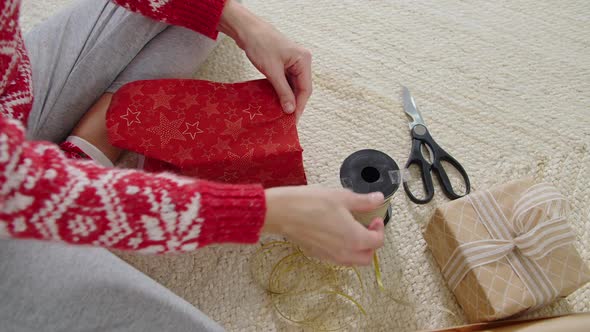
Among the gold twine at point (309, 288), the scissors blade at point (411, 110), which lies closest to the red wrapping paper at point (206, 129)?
the gold twine at point (309, 288)

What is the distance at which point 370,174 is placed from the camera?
0.69m

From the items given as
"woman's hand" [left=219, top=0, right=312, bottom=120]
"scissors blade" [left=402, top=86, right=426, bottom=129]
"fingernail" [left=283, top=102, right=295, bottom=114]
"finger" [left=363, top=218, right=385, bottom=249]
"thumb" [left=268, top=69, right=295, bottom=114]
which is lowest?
"scissors blade" [left=402, top=86, right=426, bottom=129]

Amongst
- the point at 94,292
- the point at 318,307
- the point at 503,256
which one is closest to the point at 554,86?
the point at 503,256

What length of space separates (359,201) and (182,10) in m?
0.41

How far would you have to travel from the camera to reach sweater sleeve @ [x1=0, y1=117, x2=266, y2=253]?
1.46ft

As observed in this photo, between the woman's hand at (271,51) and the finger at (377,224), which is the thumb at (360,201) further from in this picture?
the woman's hand at (271,51)

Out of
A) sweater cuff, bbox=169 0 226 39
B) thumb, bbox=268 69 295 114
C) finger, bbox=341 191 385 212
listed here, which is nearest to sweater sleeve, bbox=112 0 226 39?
sweater cuff, bbox=169 0 226 39

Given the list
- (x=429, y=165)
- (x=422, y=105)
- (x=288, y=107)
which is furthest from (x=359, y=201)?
(x=422, y=105)

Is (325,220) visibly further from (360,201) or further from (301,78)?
(301,78)

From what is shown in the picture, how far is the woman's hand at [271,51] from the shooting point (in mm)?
732

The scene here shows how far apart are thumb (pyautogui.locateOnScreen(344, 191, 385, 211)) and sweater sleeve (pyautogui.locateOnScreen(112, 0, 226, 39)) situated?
37 cm

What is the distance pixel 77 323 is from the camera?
0.55m

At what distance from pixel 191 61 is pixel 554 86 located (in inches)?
31.7

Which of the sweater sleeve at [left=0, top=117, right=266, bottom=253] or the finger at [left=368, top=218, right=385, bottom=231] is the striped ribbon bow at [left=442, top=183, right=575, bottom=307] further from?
the sweater sleeve at [left=0, top=117, right=266, bottom=253]
